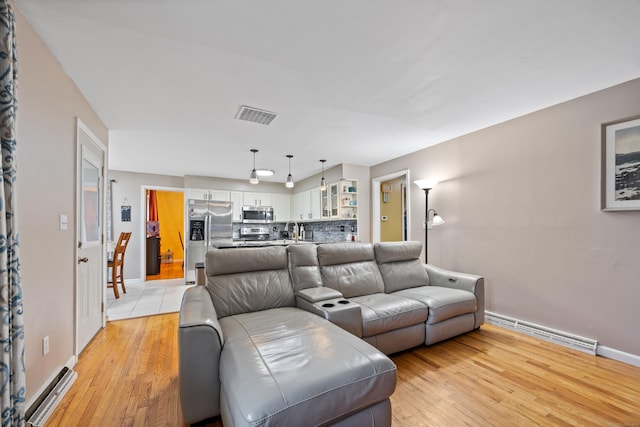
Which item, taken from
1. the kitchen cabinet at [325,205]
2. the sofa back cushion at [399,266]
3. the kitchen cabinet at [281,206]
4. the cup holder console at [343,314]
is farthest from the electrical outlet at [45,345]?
the kitchen cabinet at [281,206]

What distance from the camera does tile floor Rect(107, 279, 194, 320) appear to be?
3781mm

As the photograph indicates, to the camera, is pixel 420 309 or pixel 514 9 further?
pixel 420 309

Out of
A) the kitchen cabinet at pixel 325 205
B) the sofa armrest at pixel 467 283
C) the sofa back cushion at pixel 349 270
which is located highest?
the kitchen cabinet at pixel 325 205

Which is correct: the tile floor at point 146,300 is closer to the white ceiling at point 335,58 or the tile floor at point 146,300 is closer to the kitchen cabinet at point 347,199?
the white ceiling at point 335,58

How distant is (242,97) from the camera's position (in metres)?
2.57

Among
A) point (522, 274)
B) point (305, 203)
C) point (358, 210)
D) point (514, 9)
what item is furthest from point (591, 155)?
point (305, 203)

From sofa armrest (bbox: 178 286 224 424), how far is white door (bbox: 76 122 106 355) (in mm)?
1655

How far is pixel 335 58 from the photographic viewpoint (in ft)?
6.55

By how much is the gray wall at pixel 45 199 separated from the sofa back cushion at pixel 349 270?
211cm

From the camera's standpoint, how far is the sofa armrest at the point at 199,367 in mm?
1495

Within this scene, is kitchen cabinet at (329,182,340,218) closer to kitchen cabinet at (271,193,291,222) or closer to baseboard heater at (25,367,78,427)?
kitchen cabinet at (271,193,291,222)

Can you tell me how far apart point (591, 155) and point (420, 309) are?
216 centimetres

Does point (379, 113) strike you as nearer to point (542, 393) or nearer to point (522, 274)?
point (522, 274)

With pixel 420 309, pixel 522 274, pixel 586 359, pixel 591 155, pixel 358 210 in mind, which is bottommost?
pixel 586 359
